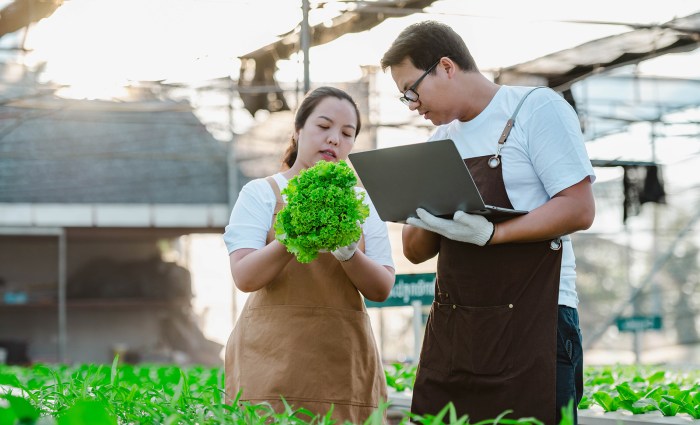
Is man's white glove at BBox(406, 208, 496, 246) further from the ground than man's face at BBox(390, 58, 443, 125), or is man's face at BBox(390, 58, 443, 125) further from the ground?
man's face at BBox(390, 58, 443, 125)

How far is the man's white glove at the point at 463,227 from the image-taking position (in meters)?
1.76

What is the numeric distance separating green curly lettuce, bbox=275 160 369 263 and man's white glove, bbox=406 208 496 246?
0.45 ft

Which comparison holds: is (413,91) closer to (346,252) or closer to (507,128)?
(507,128)

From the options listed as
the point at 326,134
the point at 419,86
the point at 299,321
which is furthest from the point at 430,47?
the point at 299,321

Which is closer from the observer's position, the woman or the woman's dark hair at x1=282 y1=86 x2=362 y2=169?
the woman

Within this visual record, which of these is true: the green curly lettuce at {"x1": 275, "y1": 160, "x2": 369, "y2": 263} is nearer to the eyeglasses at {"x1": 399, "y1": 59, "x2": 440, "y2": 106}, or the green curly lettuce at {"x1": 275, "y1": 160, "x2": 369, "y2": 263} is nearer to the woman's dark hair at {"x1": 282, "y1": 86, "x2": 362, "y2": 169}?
→ the eyeglasses at {"x1": 399, "y1": 59, "x2": 440, "y2": 106}

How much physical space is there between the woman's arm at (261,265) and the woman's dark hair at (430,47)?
484mm

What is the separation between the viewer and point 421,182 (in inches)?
70.7

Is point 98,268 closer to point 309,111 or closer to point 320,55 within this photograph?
point 320,55

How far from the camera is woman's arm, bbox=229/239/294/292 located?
195cm

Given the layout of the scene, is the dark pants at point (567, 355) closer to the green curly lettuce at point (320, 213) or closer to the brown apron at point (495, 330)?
the brown apron at point (495, 330)

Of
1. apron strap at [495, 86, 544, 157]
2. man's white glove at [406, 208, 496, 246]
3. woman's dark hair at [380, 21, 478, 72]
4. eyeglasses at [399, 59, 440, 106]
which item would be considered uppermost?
woman's dark hair at [380, 21, 478, 72]

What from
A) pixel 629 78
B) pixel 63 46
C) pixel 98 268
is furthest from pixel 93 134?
pixel 629 78

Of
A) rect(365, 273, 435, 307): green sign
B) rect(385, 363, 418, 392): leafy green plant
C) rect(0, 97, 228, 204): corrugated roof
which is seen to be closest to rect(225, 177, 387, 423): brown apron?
rect(385, 363, 418, 392): leafy green plant
